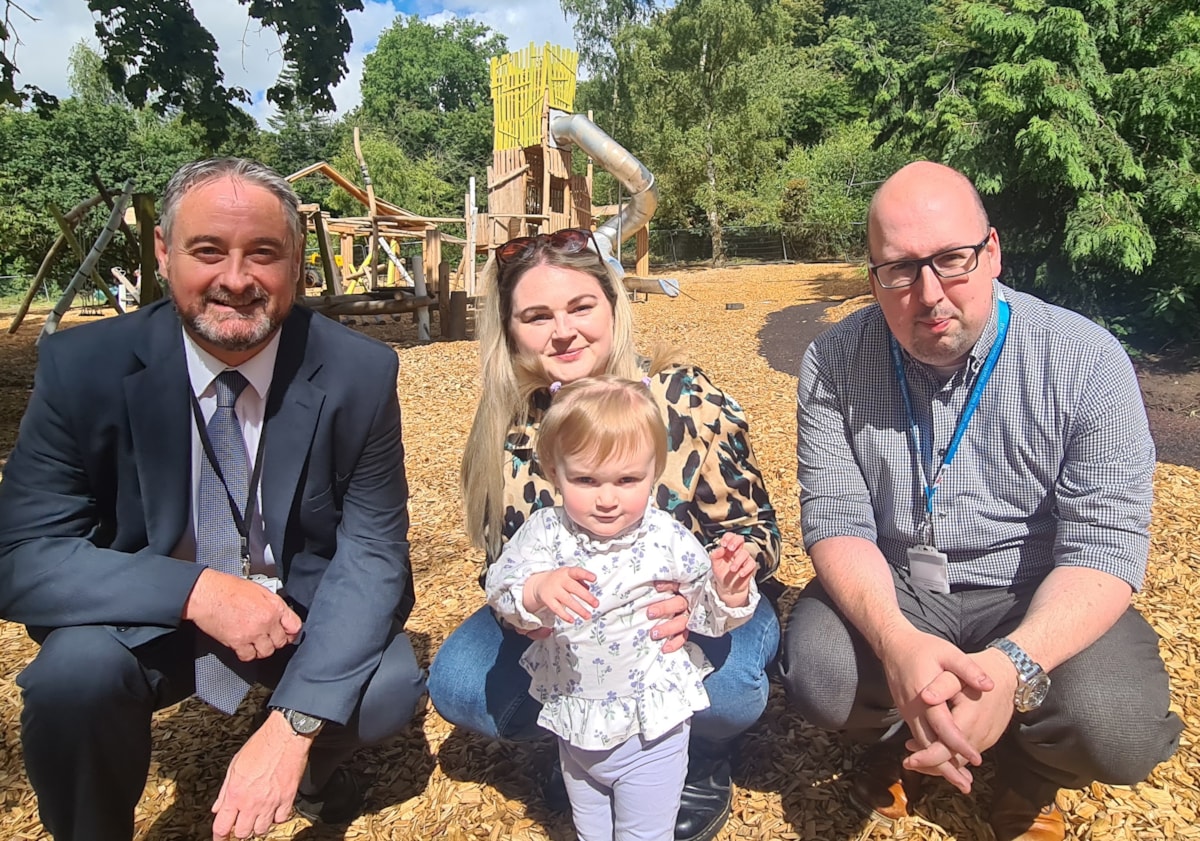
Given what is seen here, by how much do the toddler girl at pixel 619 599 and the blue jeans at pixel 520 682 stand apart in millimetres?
275

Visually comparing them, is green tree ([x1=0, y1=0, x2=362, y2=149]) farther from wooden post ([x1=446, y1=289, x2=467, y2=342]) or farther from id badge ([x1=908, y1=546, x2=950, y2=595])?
id badge ([x1=908, y1=546, x2=950, y2=595])

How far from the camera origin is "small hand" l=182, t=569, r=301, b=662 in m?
1.96

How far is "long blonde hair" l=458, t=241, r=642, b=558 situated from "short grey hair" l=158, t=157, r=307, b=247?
2.00 ft

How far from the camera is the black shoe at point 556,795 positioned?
2398mm

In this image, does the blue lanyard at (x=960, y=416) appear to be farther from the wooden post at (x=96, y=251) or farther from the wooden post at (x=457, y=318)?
the wooden post at (x=457, y=318)

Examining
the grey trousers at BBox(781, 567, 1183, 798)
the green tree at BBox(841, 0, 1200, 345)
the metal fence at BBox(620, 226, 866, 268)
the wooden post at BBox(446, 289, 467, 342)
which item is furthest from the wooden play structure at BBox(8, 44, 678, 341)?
the grey trousers at BBox(781, 567, 1183, 798)

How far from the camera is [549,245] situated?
7.74 feet

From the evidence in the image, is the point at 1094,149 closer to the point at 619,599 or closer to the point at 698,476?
the point at 698,476

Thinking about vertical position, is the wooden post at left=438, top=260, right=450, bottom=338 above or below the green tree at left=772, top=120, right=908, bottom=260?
below

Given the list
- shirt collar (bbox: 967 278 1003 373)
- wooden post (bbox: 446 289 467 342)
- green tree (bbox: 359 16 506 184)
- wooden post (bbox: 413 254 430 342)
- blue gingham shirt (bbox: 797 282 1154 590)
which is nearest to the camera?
blue gingham shirt (bbox: 797 282 1154 590)

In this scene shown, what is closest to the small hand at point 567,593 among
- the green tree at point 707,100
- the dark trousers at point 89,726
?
the dark trousers at point 89,726

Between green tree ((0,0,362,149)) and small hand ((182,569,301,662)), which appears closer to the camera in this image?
small hand ((182,569,301,662))

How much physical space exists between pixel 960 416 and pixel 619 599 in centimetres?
109

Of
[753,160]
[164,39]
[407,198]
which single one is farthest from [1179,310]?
[407,198]
